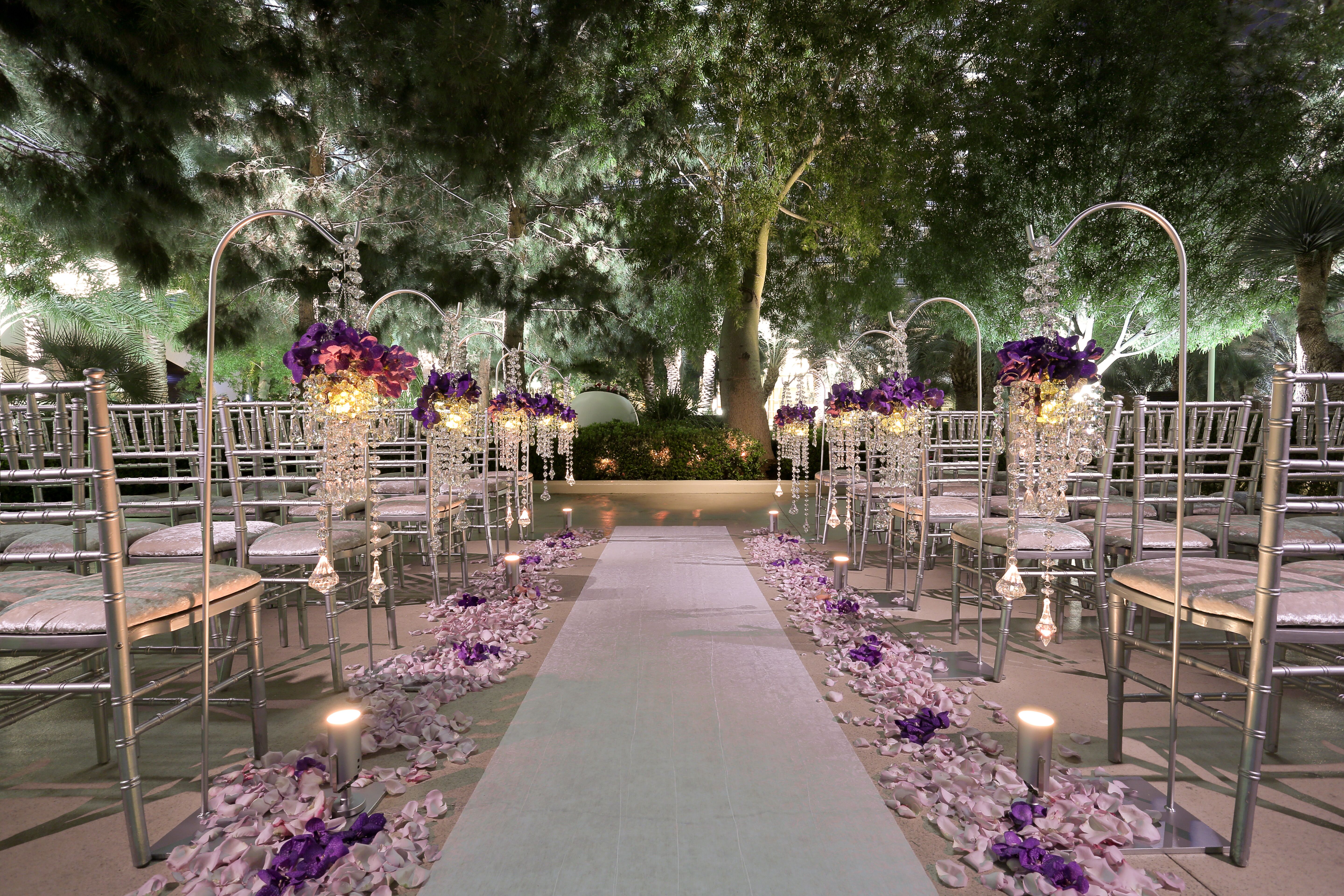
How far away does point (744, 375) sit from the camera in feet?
37.3

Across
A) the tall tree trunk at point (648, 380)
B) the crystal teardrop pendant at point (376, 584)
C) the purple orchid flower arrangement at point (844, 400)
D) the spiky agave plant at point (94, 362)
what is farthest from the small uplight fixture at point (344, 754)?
the tall tree trunk at point (648, 380)

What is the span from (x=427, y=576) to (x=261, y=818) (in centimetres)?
312

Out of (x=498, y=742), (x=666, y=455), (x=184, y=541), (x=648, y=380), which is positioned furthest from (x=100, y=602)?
(x=648, y=380)

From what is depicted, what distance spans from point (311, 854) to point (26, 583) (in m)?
1.14

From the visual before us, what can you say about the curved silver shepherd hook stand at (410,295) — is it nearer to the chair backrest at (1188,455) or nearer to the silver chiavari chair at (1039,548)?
the silver chiavari chair at (1039,548)

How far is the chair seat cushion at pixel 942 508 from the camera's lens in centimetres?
393

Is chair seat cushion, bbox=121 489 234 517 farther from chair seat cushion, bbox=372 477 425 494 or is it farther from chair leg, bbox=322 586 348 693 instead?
chair seat cushion, bbox=372 477 425 494

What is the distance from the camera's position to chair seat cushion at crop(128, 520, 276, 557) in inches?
111

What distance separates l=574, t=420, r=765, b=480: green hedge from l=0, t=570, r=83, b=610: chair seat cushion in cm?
889

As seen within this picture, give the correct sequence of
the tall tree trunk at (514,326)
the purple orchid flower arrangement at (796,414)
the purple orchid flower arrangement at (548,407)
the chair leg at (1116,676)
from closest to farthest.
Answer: the chair leg at (1116,676) → the purple orchid flower arrangement at (548,407) → the purple orchid flower arrangement at (796,414) → the tall tree trunk at (514,326)

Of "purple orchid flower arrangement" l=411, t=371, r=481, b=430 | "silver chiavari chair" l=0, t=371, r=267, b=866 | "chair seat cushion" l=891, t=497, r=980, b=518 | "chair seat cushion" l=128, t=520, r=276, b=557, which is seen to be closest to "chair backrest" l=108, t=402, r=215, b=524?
"chair seat cushion" l=128, t=520, r=276, b=557

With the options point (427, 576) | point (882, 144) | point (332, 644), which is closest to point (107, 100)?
point (427, 576)

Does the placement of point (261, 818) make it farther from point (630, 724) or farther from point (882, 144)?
point (882, 144)

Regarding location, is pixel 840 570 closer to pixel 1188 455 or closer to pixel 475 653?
pixel 1188 455
